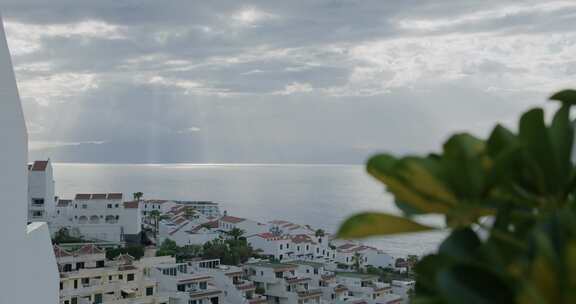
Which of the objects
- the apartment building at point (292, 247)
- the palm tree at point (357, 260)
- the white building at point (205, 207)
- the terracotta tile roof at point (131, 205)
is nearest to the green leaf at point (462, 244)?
the palm tree at point (357, 260)

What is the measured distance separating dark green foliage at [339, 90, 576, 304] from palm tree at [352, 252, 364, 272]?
19.1 metres

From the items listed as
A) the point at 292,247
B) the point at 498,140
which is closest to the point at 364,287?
the point at 292,247

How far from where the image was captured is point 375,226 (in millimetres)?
378

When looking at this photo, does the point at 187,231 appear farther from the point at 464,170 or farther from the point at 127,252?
the point at 464,170

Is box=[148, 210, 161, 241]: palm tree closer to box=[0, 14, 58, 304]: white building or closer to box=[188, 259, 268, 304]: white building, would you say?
box=[188, 259, 268, 304]: white building

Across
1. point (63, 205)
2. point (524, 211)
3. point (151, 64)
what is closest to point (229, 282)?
point (63, 205)

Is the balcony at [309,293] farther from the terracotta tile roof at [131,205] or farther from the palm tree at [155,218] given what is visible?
the palm tree at [155,218]

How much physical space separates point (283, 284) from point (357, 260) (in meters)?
5.22

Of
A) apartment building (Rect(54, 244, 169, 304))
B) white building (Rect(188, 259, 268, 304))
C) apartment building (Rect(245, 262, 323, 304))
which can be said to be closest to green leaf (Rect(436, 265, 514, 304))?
apartment building (Rect(54, 244, 169, 304))

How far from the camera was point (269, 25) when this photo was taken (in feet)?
70.9

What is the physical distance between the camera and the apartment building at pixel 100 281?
496 inches

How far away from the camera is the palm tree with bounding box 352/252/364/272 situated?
1934 centimetres

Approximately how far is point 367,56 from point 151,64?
2277 cm

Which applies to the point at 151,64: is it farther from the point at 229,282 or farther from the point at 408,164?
the point at 408,164
